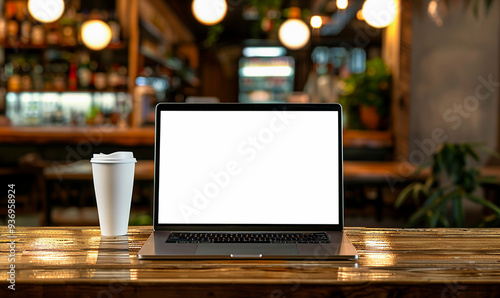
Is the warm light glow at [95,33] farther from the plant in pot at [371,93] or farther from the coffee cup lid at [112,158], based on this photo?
the coffee cup lid at [112,158]

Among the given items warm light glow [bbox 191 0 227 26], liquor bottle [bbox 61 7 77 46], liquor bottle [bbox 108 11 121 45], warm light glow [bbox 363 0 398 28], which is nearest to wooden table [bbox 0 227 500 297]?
warm light glow [bbox 363 0 398 28]

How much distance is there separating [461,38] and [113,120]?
4061 millimetres

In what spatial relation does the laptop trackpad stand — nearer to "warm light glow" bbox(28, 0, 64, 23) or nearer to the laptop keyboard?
the laptop keyboard

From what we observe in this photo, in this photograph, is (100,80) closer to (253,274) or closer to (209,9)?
(209,9)

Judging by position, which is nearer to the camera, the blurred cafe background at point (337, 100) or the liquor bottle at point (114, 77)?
the blurred cafe background at point (337, 100)

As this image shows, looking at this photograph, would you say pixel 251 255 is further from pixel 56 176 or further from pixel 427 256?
pixel 56 176

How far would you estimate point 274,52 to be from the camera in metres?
10.3

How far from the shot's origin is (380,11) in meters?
3.88

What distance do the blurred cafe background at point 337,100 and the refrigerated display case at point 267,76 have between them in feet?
9.08

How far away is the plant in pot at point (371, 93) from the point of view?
4.44 m

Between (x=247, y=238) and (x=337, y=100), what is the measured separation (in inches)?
165

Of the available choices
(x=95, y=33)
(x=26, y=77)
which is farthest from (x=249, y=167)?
(x=26, y=77)

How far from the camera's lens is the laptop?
111cm

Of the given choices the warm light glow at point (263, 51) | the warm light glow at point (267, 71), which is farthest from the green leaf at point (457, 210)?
the warm light glow at point (267, 71)
